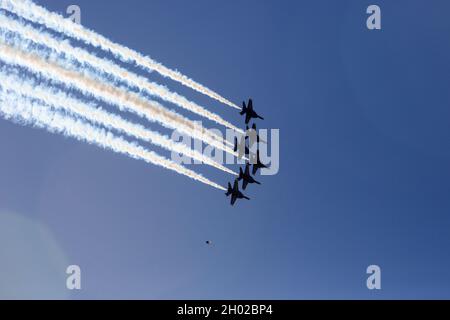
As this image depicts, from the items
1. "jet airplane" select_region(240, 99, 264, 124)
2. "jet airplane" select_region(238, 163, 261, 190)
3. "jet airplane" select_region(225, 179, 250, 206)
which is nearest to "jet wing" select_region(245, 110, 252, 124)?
"jet airplane" select_region(240, 99, 264, 124)

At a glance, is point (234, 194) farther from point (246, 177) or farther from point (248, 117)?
point (248, 117)

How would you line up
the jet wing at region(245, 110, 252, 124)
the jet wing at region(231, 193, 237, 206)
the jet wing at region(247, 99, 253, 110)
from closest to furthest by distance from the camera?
1. the jet wing at region(245, 110, 252, 124)
2. the jet wing at region(231, 193, 237, 206)
3. the jet wing at region(247, 99, 253, 110)

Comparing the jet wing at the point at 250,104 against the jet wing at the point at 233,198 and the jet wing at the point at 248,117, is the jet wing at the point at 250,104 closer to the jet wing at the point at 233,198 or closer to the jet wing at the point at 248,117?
the jet wing at the point at 248,117

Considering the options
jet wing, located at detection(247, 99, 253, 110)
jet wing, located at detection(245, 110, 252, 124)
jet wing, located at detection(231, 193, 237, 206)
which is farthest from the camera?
jet wing, located at detection(247, 99, 253, 110)

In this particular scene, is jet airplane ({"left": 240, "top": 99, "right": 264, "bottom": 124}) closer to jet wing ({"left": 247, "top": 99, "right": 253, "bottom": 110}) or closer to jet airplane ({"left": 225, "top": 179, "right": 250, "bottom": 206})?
jet wing ({"left": 247, "top": 99, "right": 253, "bottom": 110})

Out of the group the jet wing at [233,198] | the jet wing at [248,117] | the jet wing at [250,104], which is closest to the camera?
the jet wing at [248,117]

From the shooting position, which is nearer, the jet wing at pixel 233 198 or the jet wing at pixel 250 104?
the jet wing at pixel 233 198

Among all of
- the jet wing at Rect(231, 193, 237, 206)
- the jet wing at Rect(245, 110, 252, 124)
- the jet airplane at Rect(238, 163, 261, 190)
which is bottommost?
the jet wing at Rect(231, 193, 237, 206)

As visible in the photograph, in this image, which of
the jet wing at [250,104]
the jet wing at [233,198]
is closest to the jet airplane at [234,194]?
the jet wing at [233,198]

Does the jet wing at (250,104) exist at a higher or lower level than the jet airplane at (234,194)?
higher
